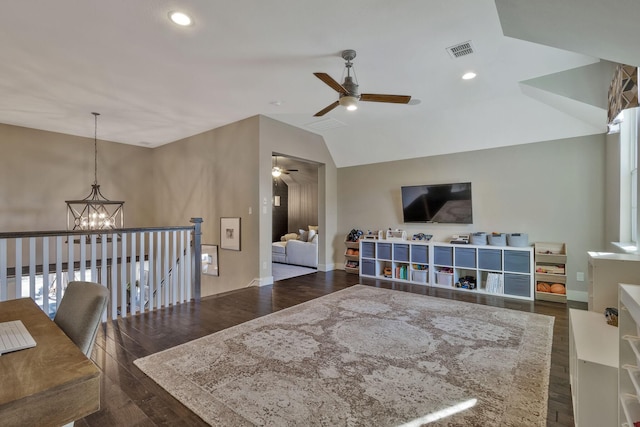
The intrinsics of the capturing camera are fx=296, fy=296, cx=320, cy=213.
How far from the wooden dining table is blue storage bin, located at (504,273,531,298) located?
5.11 metres

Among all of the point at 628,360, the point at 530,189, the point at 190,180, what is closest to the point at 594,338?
the point at 628,360

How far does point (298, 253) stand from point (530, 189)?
489cm

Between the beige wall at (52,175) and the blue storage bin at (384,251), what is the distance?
4435mm

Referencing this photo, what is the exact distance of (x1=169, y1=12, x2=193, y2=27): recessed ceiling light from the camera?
246 centimetres

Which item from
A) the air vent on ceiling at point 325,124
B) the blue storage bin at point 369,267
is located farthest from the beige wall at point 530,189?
the air vent on ceiling at point 325,124

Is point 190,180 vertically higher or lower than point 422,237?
higher

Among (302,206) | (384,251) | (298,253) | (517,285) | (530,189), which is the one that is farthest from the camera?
(302,206)

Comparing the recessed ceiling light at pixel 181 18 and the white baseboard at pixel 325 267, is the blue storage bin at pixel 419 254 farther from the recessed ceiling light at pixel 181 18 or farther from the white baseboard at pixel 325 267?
the recessed ceiling light at pixel 181 18

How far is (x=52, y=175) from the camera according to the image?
237 inches

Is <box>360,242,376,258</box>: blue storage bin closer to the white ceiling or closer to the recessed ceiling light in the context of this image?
the white ceiling

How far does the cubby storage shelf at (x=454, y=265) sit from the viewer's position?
444 centimetres

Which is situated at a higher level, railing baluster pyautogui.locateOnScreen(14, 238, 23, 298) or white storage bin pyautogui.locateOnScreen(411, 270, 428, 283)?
railing baluster pyautogui.locateOnScreen(14, 238, 23, 298)

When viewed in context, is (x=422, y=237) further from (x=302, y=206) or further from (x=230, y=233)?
(x=302, y=206)

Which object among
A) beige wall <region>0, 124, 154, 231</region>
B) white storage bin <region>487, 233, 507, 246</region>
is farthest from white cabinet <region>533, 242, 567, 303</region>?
beige wall <region>0, 124, 154, 231</region>
